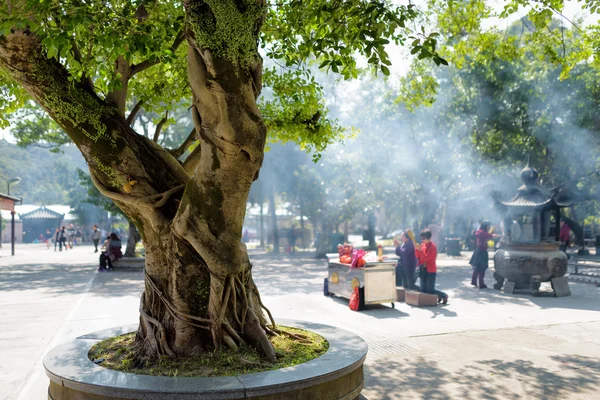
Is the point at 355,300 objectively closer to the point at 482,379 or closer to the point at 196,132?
the point at 482,379

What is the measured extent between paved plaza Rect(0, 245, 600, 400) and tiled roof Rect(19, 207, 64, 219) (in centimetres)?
3719

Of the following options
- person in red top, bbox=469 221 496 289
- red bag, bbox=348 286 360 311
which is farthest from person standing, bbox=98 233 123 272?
person in red top, bbox=469 221 496 289

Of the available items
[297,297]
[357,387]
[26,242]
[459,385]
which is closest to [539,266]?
[297,297]

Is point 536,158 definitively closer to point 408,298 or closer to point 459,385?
point 408,298

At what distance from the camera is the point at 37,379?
591 cm

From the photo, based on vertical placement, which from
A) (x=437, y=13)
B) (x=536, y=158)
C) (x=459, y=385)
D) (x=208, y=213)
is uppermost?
(x=437, y=13)

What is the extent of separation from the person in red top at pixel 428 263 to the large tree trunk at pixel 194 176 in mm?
6309

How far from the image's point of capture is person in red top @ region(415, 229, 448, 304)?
1073 centimetres

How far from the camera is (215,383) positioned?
13.0 ft

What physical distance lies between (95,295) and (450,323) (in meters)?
8.20

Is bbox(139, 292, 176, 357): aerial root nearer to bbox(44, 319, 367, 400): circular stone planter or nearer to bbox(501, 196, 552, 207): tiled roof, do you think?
bbox(44, 319, 367, 400): circular stone planter

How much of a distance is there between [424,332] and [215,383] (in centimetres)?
513

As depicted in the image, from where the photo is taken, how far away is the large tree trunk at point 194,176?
166 inches

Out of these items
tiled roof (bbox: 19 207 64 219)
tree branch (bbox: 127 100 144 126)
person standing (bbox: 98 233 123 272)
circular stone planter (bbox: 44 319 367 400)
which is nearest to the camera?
circular stone planter (bbox: 44 319 367 400)
